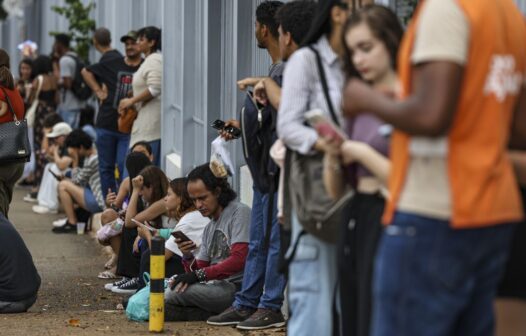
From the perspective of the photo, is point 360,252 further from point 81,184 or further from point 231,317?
point 81,184

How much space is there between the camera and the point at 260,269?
825cm

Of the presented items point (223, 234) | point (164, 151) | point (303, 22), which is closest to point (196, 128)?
point (164, 151)

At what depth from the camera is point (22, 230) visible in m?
16.0

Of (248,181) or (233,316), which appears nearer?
(233,316)

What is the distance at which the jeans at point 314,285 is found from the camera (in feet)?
18.2

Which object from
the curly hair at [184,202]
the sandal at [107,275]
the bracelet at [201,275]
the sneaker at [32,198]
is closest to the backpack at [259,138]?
the bracelet at [201,275]

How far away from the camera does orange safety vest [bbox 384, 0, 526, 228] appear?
391cm

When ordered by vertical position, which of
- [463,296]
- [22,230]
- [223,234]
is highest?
[463,296]

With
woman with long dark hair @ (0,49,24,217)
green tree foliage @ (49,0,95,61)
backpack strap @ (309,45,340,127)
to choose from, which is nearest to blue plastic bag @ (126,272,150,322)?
woman with long dark hair @ (0,49,24,217)

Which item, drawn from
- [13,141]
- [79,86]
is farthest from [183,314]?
[79,86]

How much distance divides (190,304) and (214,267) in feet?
1.01

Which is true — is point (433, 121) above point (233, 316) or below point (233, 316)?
above

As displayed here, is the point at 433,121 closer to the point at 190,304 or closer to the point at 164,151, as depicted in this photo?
the point at 190,304

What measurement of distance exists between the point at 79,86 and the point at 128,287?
29.7 feet
